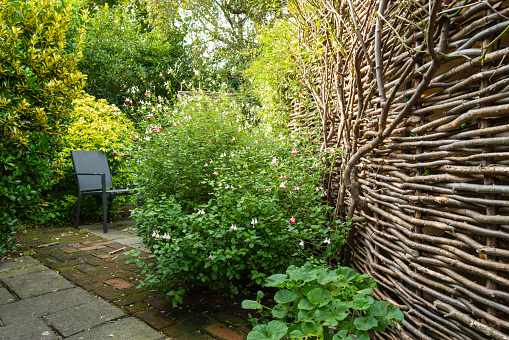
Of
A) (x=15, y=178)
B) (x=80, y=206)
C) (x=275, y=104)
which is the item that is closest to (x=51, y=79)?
(x=15, y=178)

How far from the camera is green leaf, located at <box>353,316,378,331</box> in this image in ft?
4.46

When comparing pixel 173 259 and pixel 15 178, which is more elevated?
pixel 15 178

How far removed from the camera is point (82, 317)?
6.68 feet

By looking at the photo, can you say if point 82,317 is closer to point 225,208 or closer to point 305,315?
point 225,208

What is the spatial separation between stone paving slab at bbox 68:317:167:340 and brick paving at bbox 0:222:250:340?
5 centimetres

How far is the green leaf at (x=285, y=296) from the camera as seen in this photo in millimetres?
1540

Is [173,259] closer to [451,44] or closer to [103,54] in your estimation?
[451,44]

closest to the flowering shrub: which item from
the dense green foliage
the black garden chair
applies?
the black garden chair

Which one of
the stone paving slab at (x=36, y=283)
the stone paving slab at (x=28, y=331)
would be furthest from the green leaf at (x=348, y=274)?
the stone paving slab at (x=36, y=283)

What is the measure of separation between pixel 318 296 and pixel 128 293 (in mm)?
1547

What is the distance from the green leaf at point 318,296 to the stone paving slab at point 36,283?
1952 mm

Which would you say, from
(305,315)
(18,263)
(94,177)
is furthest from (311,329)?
(94,177)

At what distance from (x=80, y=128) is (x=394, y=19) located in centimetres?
470

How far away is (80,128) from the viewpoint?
16.5 ft
